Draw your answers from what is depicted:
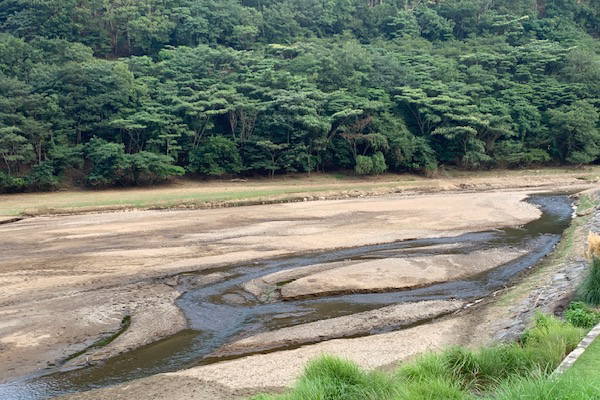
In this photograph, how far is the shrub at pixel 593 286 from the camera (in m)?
11.3

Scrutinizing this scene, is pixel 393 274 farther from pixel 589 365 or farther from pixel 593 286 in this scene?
pixel 589 365

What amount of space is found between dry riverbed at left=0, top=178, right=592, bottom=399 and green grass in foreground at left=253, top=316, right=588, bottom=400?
7.74ft

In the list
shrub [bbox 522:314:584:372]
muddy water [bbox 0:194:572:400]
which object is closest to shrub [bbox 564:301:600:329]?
shrub [bbox 522:314:584:372]

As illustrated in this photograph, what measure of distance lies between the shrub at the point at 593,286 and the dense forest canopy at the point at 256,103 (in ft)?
104

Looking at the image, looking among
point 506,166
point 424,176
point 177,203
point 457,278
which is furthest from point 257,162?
point 457,278

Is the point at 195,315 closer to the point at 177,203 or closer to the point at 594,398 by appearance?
the point at 594,398

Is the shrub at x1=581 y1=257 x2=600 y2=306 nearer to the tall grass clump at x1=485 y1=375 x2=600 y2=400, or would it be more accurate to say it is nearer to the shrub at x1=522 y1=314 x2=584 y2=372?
the shrub at x1=522 y1=314 x2=584 y2=372

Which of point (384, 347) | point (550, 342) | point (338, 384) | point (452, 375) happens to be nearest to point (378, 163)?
point (384, 347)

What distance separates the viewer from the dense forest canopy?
39.7 meters

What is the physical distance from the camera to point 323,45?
63312 mm

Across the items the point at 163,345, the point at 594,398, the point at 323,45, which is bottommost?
the point at 163,345

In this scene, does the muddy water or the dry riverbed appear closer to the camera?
the muddy water

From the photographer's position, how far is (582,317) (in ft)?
33.0

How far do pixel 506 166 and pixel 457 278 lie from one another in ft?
116
